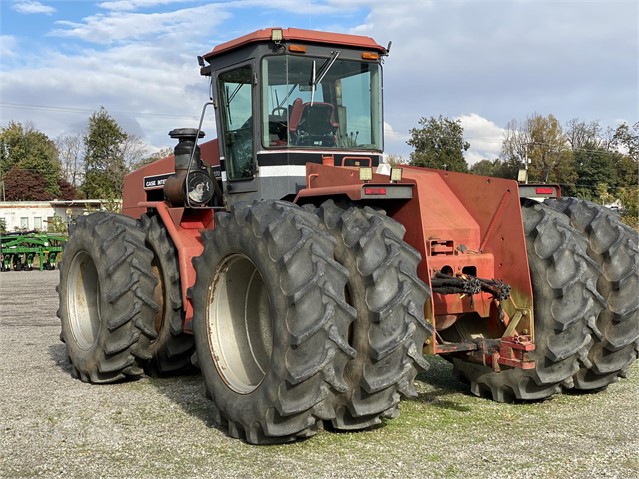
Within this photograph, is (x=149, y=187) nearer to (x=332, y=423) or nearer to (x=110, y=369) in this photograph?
(x=110, y=369)

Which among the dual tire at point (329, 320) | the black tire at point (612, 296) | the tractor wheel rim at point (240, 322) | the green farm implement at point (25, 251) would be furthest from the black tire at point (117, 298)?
the green farm implement at point (25, 251)

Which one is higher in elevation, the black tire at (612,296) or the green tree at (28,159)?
the green tree at (28,159)

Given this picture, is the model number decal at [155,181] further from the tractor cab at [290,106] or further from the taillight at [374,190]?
the taillight at [374,190]

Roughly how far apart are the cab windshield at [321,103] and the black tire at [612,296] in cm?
220

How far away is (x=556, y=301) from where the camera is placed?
566 cm

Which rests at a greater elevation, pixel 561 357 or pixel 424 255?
pixel 424 255

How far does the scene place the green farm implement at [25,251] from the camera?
2756 centimetres

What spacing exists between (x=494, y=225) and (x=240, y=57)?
2.88 m

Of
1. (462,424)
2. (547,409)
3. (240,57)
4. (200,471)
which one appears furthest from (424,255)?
(240,57)

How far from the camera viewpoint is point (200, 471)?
4633 mm

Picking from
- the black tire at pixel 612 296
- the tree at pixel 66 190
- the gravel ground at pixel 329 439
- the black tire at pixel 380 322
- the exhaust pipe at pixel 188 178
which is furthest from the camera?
the tree at pixel 66 190

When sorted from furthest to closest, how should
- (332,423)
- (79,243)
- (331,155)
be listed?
1. (79,243)
2. (331,155)
3. (332,423)

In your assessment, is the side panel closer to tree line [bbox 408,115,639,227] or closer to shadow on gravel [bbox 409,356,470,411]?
shadow on gravel [bbox 409,356,470,411]

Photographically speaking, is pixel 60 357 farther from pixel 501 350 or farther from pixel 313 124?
pixel 501 350
